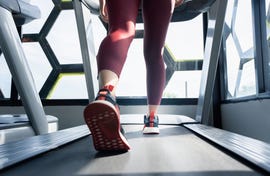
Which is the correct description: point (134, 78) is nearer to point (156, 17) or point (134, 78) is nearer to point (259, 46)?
point (259, 46)

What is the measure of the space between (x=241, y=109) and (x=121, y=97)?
1.32 metres

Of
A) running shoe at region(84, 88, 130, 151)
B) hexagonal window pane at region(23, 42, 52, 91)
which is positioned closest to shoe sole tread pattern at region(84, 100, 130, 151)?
running shoe at region(84, 88, 130, 151)

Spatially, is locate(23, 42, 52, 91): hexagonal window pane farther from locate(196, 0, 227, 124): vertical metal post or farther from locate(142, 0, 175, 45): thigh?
locate(142, 0, 175, 45): thigh

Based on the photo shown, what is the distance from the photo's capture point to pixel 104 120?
79 centimetres

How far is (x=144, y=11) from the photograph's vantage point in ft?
3.76

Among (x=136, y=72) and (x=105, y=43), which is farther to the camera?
(x=136, y=72)

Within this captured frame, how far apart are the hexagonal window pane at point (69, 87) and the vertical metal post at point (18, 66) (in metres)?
1.21

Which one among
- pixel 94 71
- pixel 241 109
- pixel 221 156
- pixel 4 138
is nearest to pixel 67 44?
pixel 94 71

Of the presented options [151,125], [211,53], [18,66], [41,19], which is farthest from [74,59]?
[151,125]

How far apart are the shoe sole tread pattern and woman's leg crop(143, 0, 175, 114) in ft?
1.61

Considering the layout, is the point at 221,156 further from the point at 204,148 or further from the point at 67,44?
the point at 67,44

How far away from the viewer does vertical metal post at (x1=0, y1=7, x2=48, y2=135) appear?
1688 millimetres

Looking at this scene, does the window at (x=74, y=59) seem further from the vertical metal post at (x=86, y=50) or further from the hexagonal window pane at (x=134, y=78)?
the vertical metal post at (x=86, y=50)

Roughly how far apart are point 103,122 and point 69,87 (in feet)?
7.92
